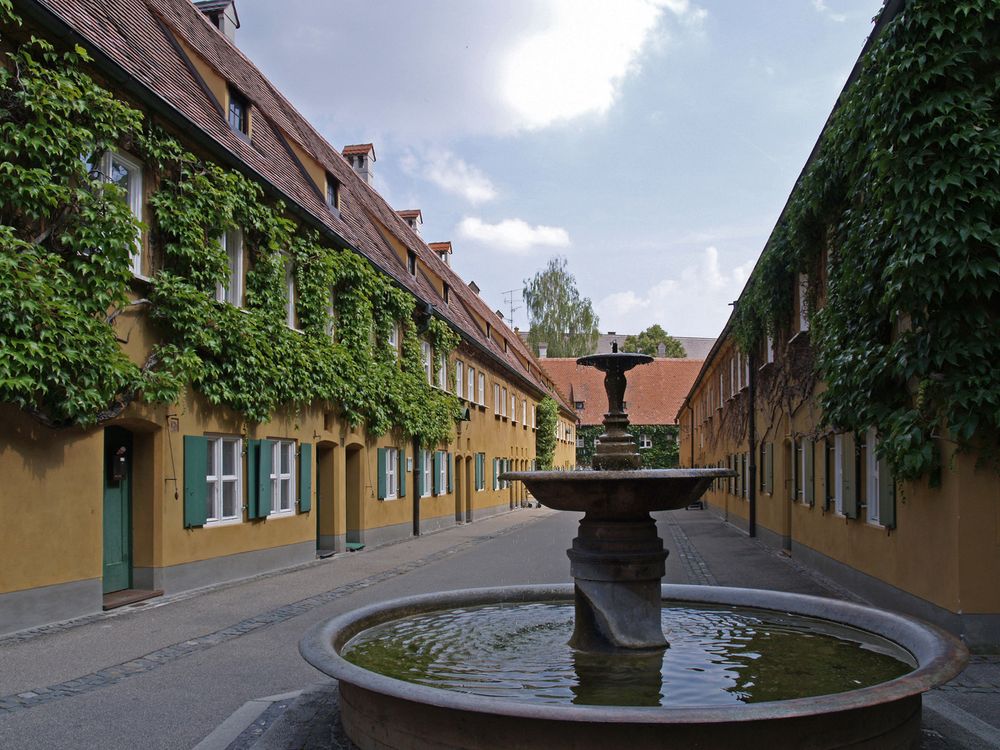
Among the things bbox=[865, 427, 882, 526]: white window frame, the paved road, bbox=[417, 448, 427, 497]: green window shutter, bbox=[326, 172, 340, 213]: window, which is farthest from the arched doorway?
bbox=[865, 427, 882, 526]: white window frame

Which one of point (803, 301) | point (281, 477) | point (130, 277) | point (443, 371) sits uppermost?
point (803, 301)

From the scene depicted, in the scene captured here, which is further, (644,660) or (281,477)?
(281,477)

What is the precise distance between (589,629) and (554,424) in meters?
48.1

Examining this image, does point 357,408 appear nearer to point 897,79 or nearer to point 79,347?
point 79,347

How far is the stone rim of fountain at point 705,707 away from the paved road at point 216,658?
1.78 feet

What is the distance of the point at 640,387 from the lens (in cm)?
6856

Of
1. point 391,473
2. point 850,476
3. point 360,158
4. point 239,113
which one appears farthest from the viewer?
point 360,158

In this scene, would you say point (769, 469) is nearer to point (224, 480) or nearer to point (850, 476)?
point (850, 476)

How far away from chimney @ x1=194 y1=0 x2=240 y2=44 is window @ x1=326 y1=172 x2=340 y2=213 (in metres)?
4.89

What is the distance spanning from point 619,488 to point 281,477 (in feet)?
36.5

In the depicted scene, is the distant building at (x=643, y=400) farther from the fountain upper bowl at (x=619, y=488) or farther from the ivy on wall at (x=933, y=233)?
the fountain upper bowl at (x=619, y=488)

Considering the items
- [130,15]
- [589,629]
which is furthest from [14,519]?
[130,15]

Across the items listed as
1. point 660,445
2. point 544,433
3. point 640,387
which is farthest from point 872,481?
point 640,387

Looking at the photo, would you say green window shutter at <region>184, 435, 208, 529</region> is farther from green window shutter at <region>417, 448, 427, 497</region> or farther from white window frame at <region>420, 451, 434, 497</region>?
white window frame at <region>420, 451, 434, 497</region>
